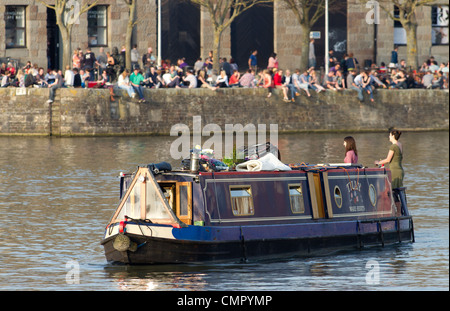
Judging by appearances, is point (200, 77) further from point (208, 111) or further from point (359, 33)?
point (359, 33)

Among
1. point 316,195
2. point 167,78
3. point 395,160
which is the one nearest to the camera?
point 316,195

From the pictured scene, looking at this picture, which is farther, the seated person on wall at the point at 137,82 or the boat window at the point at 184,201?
the seated person on wall at the point at 137,82

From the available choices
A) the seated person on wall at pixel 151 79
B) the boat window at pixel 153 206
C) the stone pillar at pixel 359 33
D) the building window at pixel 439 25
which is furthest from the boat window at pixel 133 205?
the building window at pixel 439 25

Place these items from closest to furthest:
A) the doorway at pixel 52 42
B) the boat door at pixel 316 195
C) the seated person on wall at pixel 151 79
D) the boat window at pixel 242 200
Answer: the boat window at pixel 242 200 < the boat door at pixel 316 195 < the seated person on wall at pixel 151 79 < the doorway at pixel 52 42

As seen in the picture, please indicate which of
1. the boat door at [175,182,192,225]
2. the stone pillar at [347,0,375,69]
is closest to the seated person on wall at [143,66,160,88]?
the stone pillar at [347,0,375,69]

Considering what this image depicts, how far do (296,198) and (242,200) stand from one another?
48.5 inches

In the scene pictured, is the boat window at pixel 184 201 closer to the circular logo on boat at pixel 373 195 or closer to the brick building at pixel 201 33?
the circular logo on boat at pixel 373 195

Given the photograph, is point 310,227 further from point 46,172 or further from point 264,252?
point 46,172

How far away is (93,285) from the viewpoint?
1928 centimetres

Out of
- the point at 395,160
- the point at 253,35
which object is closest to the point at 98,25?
the point at 253,35

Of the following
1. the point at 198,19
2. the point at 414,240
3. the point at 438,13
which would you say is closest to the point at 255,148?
the point at 414,240

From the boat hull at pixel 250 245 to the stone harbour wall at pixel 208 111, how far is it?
24.1 m

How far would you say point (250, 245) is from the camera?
21156mm

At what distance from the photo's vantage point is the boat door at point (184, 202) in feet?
68.2
